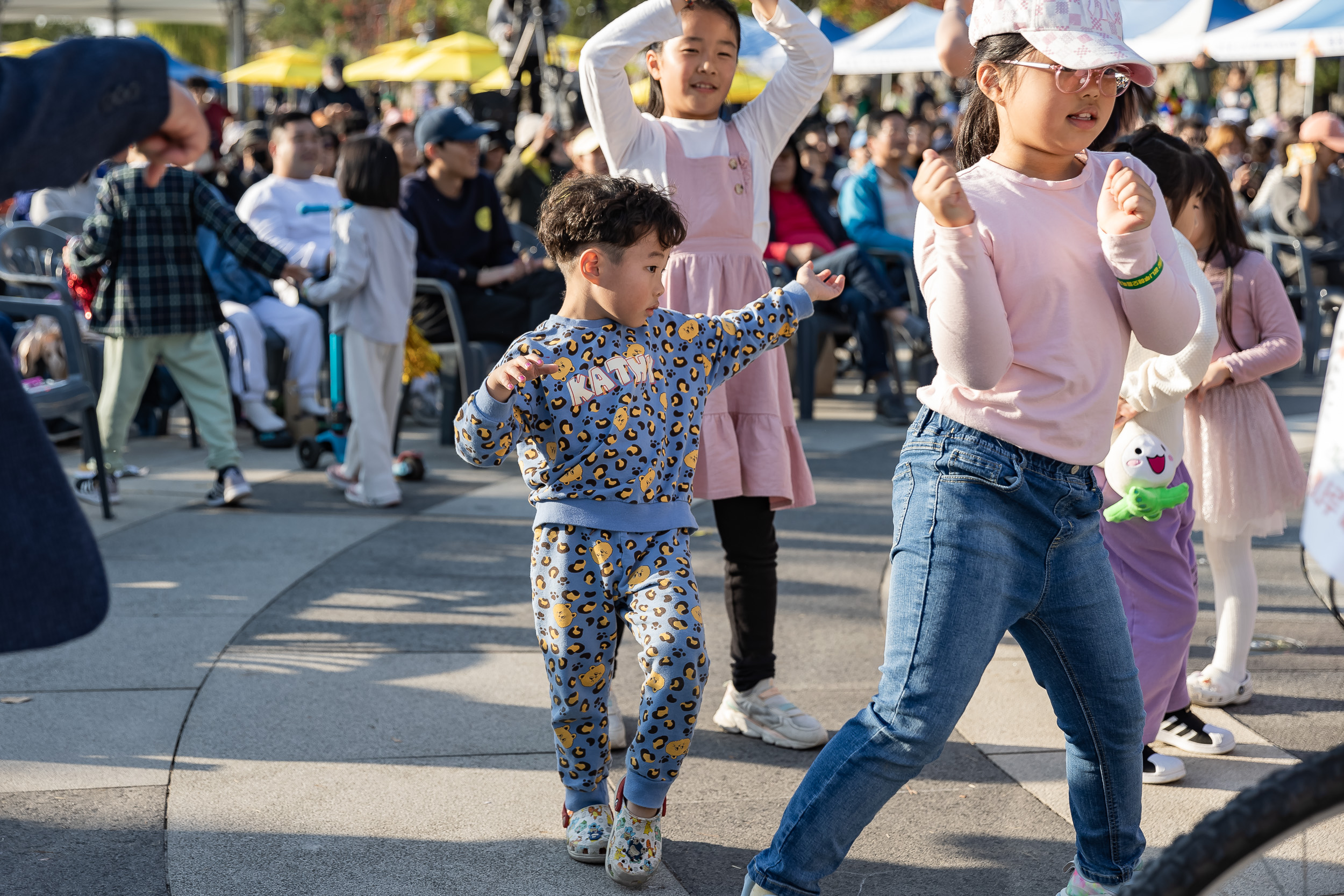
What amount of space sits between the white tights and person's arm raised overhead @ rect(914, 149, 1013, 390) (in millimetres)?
1990

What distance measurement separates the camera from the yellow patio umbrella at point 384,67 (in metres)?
23.1

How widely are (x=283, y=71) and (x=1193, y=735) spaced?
25.0 meters

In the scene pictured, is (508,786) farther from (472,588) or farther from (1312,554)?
(1312,554)

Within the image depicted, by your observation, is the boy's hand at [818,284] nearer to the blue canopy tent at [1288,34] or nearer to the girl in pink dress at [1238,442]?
the girl in pink dress at [1238,442]

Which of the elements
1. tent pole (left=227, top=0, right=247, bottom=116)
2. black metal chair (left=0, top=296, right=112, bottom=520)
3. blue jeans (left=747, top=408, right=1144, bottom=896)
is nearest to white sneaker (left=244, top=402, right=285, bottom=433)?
black metal chair (left=0, top=296, right=112, bottom=520)

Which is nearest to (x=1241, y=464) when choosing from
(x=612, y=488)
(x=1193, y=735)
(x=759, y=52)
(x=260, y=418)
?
(x=1193, y=735)

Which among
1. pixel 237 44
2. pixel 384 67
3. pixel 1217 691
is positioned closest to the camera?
pixel 1217 691

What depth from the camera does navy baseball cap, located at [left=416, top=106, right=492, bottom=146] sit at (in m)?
7.46

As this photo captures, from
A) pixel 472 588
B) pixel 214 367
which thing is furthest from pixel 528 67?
pixel 472 588

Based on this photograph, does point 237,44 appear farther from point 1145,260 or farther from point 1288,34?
point 1145,260

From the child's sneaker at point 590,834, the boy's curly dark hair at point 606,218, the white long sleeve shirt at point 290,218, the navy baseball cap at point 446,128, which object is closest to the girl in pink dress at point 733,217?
the boy's curly dark hair at point 606,218

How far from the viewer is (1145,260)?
2350mm

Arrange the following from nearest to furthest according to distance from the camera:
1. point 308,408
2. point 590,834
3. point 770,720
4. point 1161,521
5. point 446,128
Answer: point 590,834 < point 1161,521 < point 770,720 < point 446,128 < point 308,408

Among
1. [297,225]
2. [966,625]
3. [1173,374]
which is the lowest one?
[966,625]
